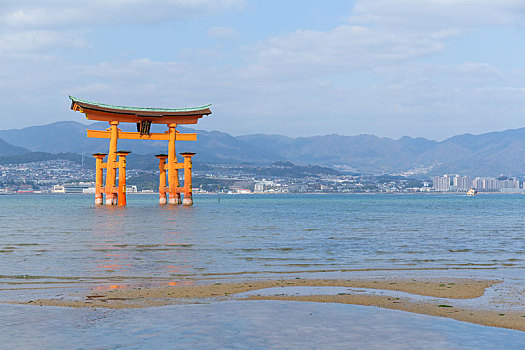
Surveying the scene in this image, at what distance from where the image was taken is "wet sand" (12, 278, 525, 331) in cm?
1007

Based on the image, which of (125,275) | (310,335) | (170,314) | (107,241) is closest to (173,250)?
(107,241)

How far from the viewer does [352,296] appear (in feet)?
38.7

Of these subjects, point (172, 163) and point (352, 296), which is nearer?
point (352, 296)

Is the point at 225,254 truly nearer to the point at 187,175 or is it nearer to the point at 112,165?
the point at 112,165

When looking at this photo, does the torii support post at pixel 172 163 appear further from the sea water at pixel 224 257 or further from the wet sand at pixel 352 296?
the wet sand at pixel 352 296

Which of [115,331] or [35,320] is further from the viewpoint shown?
[35,320]

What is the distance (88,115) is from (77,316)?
64265 mm

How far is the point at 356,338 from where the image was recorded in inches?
327

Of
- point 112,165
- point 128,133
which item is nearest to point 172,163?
point 128,133

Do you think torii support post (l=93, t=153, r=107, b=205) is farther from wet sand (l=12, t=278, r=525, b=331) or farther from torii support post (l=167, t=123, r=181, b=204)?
wet sand (l=12, t=278, r=525, b=331)

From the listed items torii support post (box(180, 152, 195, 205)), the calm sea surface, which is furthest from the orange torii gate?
the calm sea surface

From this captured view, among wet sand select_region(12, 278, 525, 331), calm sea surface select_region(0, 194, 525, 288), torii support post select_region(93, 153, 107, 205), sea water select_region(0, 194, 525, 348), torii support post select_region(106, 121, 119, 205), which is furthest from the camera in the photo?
torii support post select_region(93, 153, 107, 205)

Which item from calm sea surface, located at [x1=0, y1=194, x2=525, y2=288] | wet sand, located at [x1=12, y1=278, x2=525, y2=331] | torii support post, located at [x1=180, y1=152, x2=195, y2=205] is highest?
torii support post, located at [x1=180, y1=152, x2=195, y2=205]

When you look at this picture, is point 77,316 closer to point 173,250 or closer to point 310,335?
point 310,335
